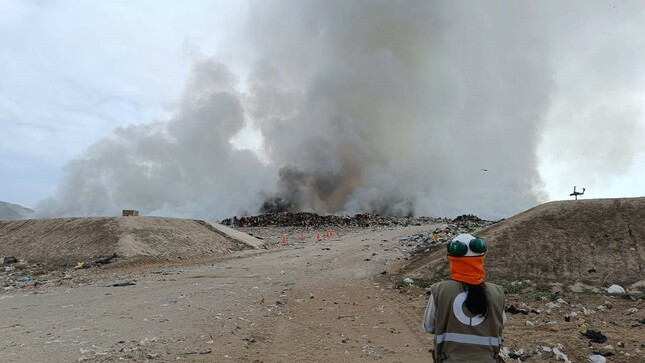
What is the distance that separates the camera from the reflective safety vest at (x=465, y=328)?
2.95m

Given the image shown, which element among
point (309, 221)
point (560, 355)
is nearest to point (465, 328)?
point (560, 355)

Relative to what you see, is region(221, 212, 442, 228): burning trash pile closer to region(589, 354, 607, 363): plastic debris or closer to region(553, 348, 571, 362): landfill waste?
region(553, 348, 571, 362): landfill waste

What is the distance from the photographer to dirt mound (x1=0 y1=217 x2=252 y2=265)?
17844mm

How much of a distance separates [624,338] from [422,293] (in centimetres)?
406

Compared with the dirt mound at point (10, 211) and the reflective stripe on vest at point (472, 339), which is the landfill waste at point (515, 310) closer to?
the reflective stripe on vest at point (472, 339)

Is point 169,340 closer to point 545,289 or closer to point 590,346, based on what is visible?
point 590,346

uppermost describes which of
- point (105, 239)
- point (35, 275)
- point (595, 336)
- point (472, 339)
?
point (105, 239)

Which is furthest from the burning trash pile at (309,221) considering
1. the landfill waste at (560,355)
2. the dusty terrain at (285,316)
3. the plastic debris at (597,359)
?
the plastic debris at (597,359)

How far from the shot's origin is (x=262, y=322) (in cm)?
769

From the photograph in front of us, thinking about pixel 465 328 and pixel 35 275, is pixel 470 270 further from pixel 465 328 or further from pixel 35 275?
pixel 35 275

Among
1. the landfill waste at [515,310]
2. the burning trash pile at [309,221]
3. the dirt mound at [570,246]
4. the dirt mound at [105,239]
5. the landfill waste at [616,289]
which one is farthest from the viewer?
the burning trash pile at [309,221]

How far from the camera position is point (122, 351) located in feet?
19.7

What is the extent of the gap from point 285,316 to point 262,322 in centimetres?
60

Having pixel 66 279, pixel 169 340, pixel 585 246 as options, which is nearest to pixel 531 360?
pixel 169 340
